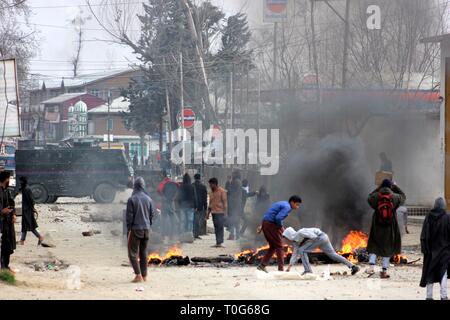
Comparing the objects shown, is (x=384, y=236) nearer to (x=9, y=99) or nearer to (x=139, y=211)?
(x=139, y=211)

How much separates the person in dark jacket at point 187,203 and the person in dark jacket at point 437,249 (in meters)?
10.7

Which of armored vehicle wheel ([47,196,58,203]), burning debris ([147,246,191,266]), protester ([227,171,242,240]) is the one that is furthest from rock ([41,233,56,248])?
armored vehicle wheel ([47,196,58,203])

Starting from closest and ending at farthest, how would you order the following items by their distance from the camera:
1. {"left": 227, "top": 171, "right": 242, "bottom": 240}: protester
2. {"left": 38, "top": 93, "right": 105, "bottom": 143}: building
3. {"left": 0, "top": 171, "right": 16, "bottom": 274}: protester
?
{"left": 0, "top": 171, "right": 16, "bottom": 274}: protester
{"left": 227, "top": 171, "right": 242, "bottom": 240}: protester
{"left": 38, "top": 93, "right": 105, "bottom": 143}: building

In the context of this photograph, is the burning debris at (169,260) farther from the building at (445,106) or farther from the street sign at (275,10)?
the street sign at (275,10)

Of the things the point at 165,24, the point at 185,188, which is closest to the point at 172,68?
the point at 165,24

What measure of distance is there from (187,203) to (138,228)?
8130 mm

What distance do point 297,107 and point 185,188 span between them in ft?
35.0

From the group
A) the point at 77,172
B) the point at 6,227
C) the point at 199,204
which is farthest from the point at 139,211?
the point at 77,172

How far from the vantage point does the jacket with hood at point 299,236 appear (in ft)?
51.3

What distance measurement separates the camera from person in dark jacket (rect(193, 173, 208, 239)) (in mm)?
22875

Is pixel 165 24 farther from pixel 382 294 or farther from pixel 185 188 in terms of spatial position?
pixel 382 294

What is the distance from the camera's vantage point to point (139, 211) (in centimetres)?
1480

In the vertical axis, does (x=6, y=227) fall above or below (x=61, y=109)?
below

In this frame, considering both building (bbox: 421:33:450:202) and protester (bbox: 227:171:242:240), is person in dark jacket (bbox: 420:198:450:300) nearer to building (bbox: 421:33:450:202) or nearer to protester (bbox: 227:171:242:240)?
protester (bbox: 227:171:242:240)
